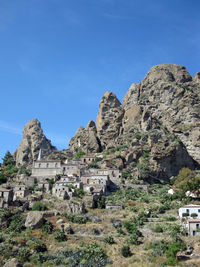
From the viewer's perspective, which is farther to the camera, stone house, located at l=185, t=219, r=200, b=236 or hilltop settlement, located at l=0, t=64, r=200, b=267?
stone house, located at l=185, t=219, r=200, b=236

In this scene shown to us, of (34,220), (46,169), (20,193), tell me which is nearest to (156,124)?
(46,169)

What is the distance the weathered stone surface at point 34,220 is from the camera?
56156mm

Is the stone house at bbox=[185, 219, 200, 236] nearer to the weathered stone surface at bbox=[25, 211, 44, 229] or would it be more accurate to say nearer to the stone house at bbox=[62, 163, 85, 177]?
the weathered stone surface at bbox=[25, 211, 44, 229]

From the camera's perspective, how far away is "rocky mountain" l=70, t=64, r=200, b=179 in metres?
94.3

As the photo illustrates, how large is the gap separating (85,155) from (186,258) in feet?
194

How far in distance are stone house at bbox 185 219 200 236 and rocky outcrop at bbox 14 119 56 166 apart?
6688 cm

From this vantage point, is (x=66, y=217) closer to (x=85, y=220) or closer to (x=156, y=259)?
(x=85, y=220)

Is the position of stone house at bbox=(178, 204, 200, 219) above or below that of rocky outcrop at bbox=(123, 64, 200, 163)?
below

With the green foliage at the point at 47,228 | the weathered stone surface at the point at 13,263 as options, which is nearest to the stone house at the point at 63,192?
the green foliage at the point at 47,228

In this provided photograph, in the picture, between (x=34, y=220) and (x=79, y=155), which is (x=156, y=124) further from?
(x=34, y=220)

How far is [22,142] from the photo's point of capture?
11831 cm

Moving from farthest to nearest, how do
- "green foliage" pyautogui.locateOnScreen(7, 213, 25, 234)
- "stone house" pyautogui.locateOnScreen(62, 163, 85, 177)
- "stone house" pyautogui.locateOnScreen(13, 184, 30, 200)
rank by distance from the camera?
"stone house" pyautogui.locateOnScreen(62, 163, 85, 177) → "stone house" pyautogui.locateOnScreen(13, 184, 30, 200) → "green foliage" pyautogui.locateOnScreen(7, 213, 25, 234)

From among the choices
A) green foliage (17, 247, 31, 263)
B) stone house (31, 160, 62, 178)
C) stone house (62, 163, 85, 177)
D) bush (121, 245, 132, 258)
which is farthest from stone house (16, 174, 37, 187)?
bush (121, 245, 132, 258)

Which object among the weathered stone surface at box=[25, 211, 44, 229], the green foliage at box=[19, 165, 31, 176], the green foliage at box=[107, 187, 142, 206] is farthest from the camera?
the green foliage at box=[19, 165, 31, 176]
